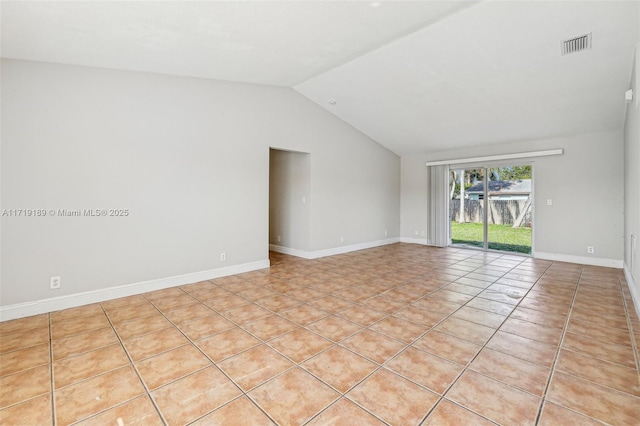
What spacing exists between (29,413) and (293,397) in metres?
1.47

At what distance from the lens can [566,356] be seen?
2182mm

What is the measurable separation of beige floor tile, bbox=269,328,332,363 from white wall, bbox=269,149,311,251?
10.6 feet

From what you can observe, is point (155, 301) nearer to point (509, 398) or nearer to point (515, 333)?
point (509, 398)

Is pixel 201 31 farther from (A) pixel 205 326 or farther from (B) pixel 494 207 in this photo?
(B) pixel 494 207

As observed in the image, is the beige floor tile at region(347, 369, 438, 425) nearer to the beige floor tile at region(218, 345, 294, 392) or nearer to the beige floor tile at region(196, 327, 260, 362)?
the beige floor tile at region(218, 345, 294, 392)

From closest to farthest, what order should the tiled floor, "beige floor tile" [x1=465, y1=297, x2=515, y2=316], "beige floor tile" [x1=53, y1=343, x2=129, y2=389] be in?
the tiled floor < "beige floor tile" [x1=53, y1=343, x2=129, y2=389] < "beige floor tile" [x1=465, y1=297, x2=515, y2=316]

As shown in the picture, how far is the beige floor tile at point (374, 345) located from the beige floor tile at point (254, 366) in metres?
0.55

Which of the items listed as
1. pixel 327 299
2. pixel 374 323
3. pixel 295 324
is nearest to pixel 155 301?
pixel 295 324

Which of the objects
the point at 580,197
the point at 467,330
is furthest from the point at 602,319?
the point at 580,197

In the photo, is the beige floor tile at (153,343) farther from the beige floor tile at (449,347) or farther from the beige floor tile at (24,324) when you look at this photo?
the beige floor tile at (449,347)

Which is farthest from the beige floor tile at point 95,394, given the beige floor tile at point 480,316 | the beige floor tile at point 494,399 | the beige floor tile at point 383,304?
the beige floor tile at point 480,316

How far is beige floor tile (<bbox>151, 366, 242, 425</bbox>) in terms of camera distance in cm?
158

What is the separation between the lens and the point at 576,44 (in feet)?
10.4

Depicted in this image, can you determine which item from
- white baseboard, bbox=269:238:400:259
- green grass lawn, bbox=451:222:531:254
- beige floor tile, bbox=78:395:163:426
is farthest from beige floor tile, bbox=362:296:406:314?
green grass lawn, bbox=451:222:531:254
